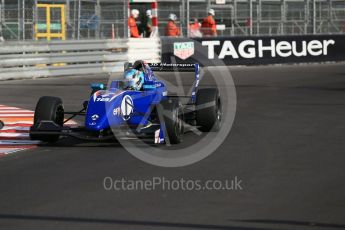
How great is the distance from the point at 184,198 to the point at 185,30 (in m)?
20.9

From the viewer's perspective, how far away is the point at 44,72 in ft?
72.0

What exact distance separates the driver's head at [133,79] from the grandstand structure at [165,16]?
37.1ft

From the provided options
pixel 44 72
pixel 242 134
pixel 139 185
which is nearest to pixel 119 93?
pixel 242 134

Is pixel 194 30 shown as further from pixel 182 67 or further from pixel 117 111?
pixel 117 111

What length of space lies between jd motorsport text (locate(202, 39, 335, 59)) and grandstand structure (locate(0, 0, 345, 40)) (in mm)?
509

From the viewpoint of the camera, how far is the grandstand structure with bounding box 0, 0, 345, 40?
2202 centimetres

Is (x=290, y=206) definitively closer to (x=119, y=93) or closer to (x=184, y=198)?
(x=184, y=198)

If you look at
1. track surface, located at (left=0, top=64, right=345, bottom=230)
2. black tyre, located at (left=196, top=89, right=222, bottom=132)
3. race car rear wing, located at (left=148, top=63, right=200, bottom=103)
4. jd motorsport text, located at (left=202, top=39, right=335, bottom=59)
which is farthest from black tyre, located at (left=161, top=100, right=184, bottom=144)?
jd motorsport text, located at (left=202, top=39, right=335, bottom=59)

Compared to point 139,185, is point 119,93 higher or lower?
higher

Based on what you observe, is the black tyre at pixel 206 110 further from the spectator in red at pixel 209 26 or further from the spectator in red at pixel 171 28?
the spectator in red at pixel 209 26

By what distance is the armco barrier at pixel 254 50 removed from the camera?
2608cm

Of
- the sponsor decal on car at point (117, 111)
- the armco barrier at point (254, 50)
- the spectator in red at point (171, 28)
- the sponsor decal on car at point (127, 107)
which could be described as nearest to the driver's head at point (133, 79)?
the sponsor decal on car at point (127, 107)

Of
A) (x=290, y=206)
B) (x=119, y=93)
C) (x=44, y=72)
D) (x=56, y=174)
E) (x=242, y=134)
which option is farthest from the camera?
(x=44, y=72)

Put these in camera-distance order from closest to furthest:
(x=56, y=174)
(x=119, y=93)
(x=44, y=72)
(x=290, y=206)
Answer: (x=290, y=206) < (x=56, y=174) < (x=119, y=93) < (x=44, y=72)
